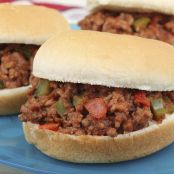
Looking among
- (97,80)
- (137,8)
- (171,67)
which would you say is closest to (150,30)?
(137,8)

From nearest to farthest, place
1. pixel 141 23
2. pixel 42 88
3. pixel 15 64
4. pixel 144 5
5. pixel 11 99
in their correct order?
pixel 42 88
pixel 11 99
pixel 15 64
pixel 144 5
pixel 141 23

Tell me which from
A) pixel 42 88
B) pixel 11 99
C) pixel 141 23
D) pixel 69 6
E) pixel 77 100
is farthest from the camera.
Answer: pixel 69 6

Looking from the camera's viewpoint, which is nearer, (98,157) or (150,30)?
(98,157)

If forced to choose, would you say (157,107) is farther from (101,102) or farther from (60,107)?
(60,107)

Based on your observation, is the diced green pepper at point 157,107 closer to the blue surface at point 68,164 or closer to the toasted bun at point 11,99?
the blue surface at point 68,164

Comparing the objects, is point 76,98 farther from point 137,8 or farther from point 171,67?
point 137,8

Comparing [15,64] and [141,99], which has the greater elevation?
[141,99]

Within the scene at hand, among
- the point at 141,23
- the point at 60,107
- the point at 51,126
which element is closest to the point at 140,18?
the point at 141,23

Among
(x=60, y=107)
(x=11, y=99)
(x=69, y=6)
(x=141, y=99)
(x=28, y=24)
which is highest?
(x=28, y=24)
